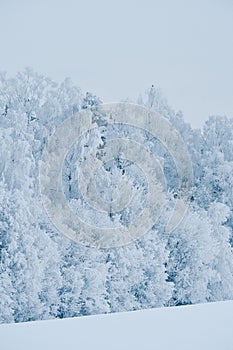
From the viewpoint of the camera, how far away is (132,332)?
→ 3.53 m

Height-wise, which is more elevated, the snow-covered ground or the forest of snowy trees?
the forest of snowy trees

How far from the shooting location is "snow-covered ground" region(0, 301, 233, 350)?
327 centimetres

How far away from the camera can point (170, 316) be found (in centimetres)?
389

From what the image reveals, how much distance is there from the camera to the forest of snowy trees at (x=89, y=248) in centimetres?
359

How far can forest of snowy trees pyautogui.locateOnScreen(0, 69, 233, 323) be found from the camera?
3.59m

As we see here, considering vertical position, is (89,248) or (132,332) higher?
(89,248)

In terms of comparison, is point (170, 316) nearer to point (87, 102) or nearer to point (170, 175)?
point (170, 175)

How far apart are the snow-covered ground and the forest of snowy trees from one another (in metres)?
0.12

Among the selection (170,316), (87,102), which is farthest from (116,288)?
(87,102)

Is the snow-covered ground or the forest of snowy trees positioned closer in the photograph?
the snow-covered ground

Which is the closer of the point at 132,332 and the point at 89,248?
the point at 132,332

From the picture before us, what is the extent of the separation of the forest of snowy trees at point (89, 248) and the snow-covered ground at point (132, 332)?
123 millimetres

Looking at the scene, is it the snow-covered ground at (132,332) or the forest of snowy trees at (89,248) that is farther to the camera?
the forest of snowy trees at (89,248)

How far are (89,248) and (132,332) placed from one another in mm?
634
